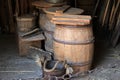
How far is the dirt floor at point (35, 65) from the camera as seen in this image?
329cm

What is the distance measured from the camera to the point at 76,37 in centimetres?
320

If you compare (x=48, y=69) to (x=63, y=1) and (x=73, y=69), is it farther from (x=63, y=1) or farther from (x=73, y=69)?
(x=63, y=1)

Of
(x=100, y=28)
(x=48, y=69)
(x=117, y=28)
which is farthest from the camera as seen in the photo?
(x=100, y=28)

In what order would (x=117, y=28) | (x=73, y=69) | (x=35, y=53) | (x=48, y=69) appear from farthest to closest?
(x=117, y=28) < (x=35, y=53) < (x=73, y=69) < (x=48, y=69)

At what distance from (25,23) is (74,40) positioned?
98 cm

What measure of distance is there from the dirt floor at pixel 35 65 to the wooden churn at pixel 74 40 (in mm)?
218

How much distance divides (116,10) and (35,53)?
5.07 feet

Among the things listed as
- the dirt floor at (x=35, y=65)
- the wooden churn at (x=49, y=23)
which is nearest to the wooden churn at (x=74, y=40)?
the dirt floor at (x=35, y=65)

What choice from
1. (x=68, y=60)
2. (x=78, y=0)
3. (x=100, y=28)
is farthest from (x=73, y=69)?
(x=78, y=0)

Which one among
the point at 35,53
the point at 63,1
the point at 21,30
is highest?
the point at 63,1

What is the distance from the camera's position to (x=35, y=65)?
3.58 m

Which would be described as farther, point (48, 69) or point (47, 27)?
point (47, 27)

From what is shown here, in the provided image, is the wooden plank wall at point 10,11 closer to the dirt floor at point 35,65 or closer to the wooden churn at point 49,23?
the dirt floor at point 35,65

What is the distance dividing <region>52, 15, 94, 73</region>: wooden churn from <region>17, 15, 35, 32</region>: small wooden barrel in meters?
0.71
